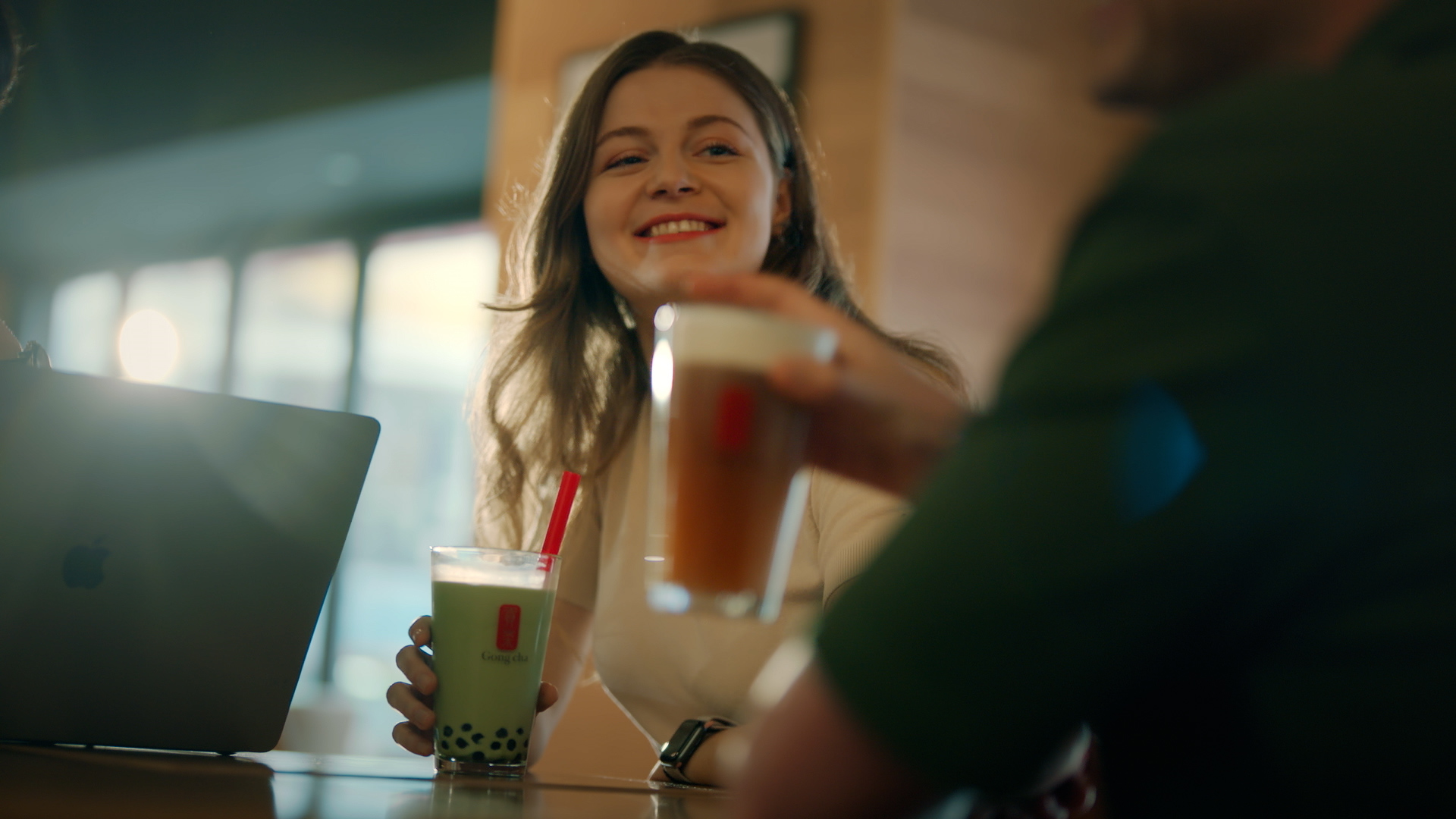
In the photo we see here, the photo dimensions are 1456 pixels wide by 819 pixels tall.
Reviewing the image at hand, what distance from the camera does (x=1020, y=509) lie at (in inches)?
16.9

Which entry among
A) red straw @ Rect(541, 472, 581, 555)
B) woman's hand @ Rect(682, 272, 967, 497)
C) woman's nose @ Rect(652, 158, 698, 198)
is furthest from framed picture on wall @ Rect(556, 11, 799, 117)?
woman's hand @ Rect(682, 272, 967, 497)

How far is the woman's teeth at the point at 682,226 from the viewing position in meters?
1.62

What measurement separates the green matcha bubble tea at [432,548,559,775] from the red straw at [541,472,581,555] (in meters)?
0.05

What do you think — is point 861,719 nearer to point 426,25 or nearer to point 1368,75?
point 1368,75

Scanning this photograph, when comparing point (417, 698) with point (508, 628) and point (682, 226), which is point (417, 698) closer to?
point (508, 628)

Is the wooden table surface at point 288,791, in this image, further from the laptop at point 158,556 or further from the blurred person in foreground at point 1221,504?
the blurred person in foreground at point 1221,504

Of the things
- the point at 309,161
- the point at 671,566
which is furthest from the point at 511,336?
the point at 309,161

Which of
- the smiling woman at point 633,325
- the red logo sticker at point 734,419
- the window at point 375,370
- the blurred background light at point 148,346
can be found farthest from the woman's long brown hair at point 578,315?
the blurred background light at point 148,346

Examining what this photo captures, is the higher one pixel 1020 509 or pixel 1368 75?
pixel 1368 75

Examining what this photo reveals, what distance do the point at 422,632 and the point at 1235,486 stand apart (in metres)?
0.93

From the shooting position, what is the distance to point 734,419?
1.97 feet

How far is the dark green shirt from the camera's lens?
0.42m

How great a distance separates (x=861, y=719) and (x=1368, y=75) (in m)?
0.34

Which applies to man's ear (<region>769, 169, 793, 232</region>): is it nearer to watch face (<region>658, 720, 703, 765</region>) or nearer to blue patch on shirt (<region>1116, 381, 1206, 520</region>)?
watch face (<region>658, 720, 703, 765</region>)
